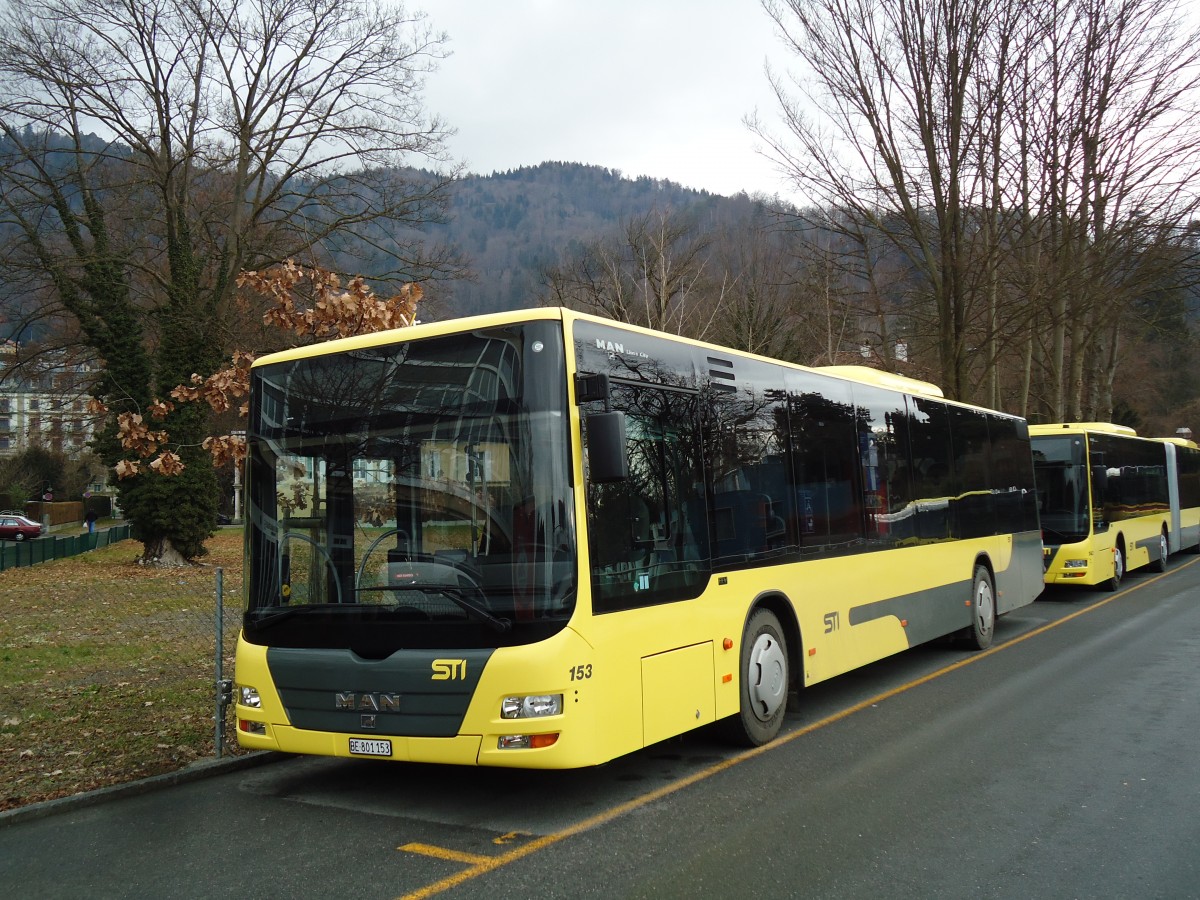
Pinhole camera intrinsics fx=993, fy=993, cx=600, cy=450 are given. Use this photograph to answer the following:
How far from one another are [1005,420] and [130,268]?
23.3m

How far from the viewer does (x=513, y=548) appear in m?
5.55

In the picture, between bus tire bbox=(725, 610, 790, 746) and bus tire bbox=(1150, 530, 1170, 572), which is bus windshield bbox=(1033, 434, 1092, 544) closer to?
bus tire bbox=(1150, 530, 1170, 572)

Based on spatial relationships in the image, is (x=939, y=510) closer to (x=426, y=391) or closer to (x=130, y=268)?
(x=426, y=391)

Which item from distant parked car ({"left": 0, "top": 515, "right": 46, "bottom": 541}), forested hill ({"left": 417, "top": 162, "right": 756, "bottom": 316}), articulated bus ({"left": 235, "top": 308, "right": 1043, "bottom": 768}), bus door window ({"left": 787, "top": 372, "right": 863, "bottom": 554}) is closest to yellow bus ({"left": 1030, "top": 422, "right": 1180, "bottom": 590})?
bus door window ({"left": 787, "top": 372, "right": 863, "bottom": 554})

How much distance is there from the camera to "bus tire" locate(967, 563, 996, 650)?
11838 millimetres

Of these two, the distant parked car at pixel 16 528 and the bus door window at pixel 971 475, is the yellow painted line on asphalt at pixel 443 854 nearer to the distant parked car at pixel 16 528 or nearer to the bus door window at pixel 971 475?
the bus door window at pixel 971 475

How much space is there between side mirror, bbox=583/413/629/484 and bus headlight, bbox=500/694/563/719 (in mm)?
1228

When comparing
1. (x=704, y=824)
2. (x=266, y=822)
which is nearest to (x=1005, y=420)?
(x=704, y=824)

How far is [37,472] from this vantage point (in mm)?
74000

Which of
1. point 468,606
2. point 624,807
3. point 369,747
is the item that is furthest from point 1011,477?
point 369,747

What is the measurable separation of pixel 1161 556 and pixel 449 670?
72.0 feet

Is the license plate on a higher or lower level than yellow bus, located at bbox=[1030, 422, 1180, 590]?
lower

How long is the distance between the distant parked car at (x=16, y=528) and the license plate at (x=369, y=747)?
57.6 meters

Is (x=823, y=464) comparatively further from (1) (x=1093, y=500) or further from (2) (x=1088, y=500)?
(1) (x=1093, y=500)
